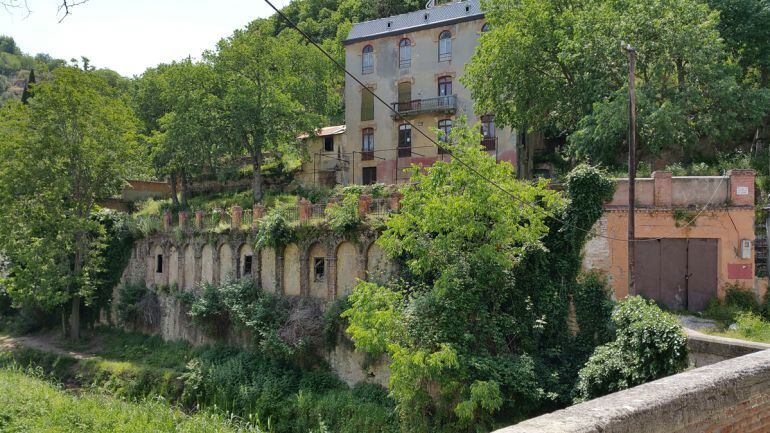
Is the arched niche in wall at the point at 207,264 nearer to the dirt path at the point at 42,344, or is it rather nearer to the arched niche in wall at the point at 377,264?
the dirt path at the point at 42,344

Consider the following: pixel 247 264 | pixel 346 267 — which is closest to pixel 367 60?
pixel 247 264

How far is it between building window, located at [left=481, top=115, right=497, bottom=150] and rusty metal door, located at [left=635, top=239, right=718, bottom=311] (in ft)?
50.3

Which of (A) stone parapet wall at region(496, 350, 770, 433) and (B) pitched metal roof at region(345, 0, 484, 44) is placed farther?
(B) pitched metal roof at region(345, 0, 484, 44)

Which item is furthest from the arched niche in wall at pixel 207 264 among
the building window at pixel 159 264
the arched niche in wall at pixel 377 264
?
the arched niche in wall at pixel 377 264

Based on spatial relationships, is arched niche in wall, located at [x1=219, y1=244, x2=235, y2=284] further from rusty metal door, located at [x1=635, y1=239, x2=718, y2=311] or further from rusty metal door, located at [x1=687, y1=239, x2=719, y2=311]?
rusty metal door, located at [x1=687, y1=239, x2=719, y2=311]

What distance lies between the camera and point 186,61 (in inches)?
1581

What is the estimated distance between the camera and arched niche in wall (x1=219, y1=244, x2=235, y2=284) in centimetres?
2864

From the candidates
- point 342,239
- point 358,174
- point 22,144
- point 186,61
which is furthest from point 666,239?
point 186,61

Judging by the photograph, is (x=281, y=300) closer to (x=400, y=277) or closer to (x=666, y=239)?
(x=400, y=277)

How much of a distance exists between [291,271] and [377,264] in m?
5.05

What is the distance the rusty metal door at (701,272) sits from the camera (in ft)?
65.4

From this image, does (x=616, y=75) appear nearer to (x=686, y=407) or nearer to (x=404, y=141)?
(x=404, y=141)

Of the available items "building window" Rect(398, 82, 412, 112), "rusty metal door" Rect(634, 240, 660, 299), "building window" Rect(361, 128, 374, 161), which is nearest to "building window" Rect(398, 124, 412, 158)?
"building window" Rect(398, 82, 412, 112)

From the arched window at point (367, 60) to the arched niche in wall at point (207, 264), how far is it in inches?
640
